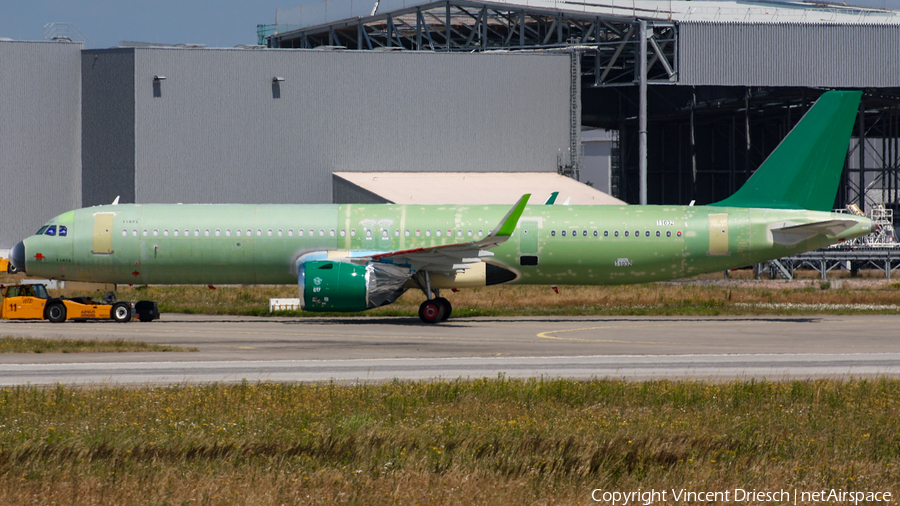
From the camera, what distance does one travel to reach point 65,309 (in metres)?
33.8

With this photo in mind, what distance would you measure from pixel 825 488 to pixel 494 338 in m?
17.6

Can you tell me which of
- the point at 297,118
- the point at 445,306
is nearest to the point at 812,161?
the point at 445,306

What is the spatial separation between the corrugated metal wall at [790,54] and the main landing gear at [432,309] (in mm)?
35537

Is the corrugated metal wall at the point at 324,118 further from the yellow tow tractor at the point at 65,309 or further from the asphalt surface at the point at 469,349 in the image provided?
the asphalt surface at the point at 469,349

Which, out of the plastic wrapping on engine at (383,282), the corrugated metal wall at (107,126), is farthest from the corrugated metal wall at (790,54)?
the corrugated metal wall at (107,126)

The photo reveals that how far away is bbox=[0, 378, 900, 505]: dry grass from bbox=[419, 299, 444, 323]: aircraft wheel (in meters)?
17.2

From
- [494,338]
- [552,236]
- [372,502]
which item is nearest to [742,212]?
[552,236]

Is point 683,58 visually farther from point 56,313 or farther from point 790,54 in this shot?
point 56,313

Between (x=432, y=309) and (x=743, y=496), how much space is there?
77.5 feet

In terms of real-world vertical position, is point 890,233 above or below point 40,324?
above

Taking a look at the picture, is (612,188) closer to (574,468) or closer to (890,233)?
(890,233)

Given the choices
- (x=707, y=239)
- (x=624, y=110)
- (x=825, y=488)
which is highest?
(x=624, y=110)

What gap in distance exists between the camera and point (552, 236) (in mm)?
34781

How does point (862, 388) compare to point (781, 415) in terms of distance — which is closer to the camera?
point (781, 415)
